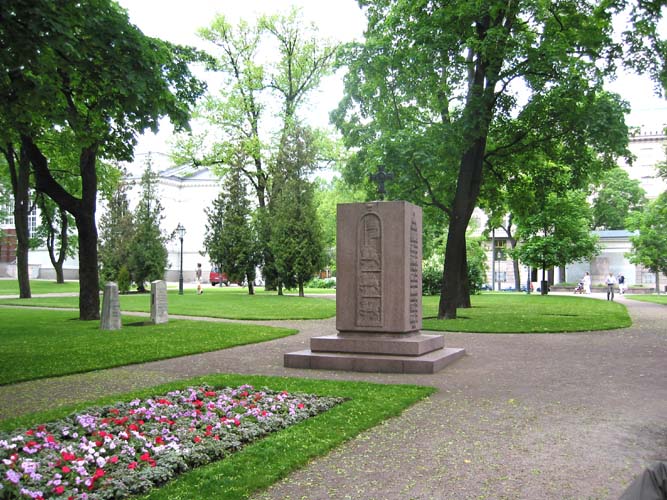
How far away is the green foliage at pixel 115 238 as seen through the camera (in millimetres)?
45406

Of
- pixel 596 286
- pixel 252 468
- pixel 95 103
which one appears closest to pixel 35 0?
pixel 95 103

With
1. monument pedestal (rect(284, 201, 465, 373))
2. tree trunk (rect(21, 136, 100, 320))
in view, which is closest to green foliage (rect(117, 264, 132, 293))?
tree trunk (rect(21, 136, 100, 320))

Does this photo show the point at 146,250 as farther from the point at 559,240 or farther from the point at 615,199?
the point at 615,199

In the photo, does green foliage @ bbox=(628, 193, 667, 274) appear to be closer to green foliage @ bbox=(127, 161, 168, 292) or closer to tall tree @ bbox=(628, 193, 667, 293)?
tall tree @ bbox=(628, 193, 667, 293)

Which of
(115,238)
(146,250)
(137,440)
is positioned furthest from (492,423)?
(115,238)

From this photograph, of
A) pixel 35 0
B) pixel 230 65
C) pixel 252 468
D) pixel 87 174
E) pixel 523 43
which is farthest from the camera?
pixel 230 65

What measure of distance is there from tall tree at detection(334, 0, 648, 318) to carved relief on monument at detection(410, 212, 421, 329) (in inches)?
304

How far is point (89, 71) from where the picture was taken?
11922 mm

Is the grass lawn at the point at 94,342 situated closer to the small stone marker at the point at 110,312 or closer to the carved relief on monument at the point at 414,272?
the small stone marker at the point at 110,312

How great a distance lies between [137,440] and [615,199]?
74675 mm

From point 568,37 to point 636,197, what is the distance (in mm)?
60945

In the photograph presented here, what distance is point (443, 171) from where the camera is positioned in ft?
78.4

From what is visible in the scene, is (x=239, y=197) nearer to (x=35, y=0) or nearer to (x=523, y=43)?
(x=523, y=43)

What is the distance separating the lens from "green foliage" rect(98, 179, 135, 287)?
45.4 metres
